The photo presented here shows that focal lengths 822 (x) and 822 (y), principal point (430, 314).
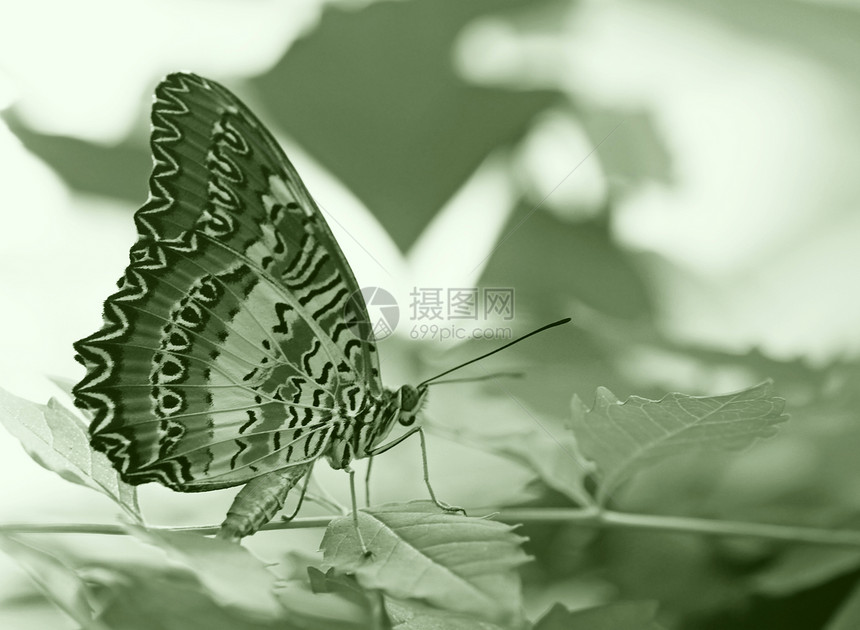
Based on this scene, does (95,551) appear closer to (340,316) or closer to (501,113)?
(340,316)

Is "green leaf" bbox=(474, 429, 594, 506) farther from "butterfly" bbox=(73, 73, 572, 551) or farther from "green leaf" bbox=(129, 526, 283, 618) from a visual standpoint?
"green leaf" bbox=(129, 526, 283, 618)

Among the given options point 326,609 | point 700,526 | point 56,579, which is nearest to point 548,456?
point 700,526

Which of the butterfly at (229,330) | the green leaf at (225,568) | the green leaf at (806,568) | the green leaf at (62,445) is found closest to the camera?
the green leaf at (225,568)

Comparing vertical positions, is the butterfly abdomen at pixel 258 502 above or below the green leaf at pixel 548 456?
above

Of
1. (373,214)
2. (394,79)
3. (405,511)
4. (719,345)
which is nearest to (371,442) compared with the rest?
(405,511)

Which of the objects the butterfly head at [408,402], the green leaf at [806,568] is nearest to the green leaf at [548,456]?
the butterfly head at [408,402]

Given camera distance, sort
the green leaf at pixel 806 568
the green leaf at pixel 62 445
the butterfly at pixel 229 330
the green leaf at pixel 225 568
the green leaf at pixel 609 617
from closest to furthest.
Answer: the green leaf at pixel 225 568
the green leaf at pixel 609 617
the green leaf at pixel 62 445
the butterfly at pixel 229 330
the green leaf at pixel 806 568

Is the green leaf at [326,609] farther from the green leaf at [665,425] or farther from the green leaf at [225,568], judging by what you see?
the green leaf at [665,425]
